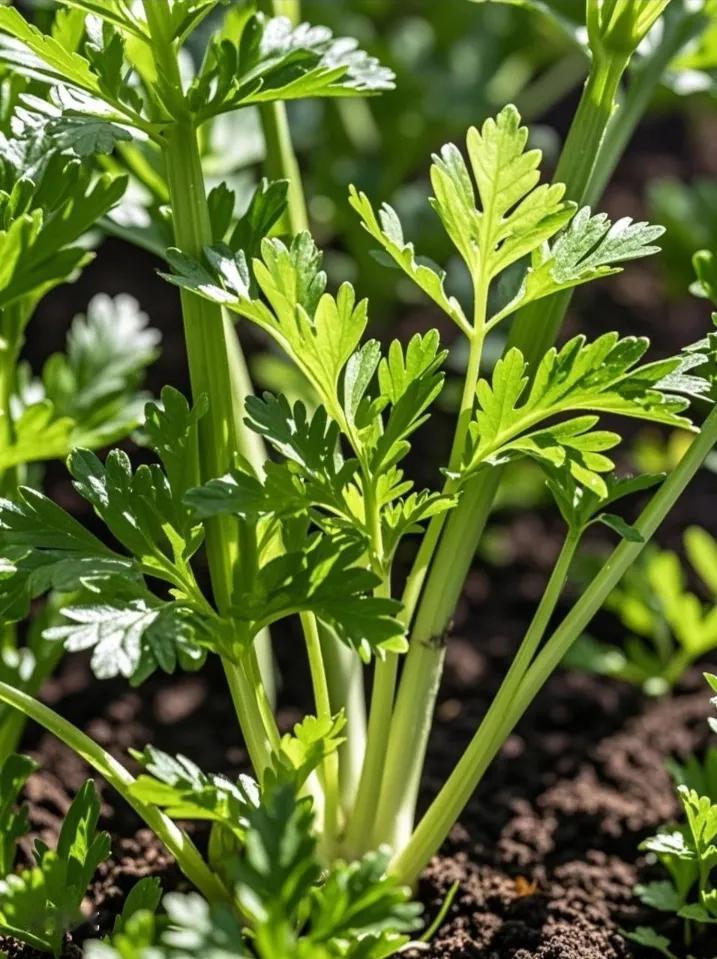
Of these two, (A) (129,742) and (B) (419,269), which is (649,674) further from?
(B) (419,269)

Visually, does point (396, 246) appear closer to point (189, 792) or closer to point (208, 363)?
point (208, 363)

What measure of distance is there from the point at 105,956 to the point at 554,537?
115 cm

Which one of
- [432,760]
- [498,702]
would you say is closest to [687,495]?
[432,760]

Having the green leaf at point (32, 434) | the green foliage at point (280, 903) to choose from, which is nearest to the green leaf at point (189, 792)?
the green foliage at point (280, 903)

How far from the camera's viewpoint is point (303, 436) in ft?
2.80

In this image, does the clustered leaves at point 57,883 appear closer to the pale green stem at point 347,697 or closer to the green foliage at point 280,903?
the green foliage at point 280,903

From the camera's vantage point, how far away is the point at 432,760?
52.1 inches

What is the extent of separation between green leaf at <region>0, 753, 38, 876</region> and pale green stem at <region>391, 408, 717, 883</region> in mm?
289

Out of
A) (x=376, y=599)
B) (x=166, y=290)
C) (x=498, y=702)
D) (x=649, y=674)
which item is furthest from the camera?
(x=166, y=290)

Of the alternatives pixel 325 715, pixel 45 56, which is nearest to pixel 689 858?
pixel 325 715

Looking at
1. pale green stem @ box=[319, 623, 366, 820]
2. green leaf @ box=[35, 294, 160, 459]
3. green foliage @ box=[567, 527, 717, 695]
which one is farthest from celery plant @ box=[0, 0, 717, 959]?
green foliage @ box=[567, 527, 717, 695]

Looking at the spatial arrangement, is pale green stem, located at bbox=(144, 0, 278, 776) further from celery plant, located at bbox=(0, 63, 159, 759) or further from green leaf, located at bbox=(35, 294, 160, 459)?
green leaf, located at bbox=(35, 294, 160, 459)

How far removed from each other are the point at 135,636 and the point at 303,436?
174mm

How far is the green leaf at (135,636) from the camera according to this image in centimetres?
77
